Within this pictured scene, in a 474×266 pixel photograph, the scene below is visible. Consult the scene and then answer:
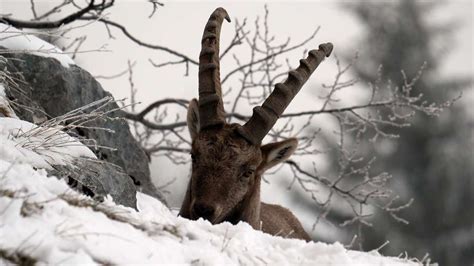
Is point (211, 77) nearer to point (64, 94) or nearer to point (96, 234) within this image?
point (64, 94)

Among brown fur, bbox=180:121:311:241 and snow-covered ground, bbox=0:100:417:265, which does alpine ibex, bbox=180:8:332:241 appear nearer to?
Answer: brown fur, bbox=180:121:311:241

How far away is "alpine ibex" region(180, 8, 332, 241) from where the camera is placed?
6.79m

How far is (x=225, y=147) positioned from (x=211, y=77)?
969mm

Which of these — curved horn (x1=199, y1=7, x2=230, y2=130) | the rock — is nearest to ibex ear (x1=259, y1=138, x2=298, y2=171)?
curved horn (x1=199, y1=7, x2=230, y2=130)

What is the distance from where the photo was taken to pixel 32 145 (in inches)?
183

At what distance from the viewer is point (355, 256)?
14.7 ft

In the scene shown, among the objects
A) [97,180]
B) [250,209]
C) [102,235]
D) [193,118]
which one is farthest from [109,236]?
[193,118]

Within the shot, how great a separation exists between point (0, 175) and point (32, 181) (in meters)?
0.17

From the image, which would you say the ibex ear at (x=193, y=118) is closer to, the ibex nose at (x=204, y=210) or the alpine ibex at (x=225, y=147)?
the alpine ibex at (x=225, y=147)

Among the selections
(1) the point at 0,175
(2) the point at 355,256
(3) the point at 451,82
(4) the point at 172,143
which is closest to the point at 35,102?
(1) the point at 0,175

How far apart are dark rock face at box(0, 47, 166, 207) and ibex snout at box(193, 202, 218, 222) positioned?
1184 mm

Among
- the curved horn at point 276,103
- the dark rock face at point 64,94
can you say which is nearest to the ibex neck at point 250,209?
the curved horn at point 276,103

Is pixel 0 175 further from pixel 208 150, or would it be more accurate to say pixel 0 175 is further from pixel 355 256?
pixel 208 150

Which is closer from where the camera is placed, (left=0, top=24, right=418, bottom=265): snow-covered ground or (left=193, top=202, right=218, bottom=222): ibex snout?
(left=0, top=24, right=418, bottom=265): snow-covered ground
